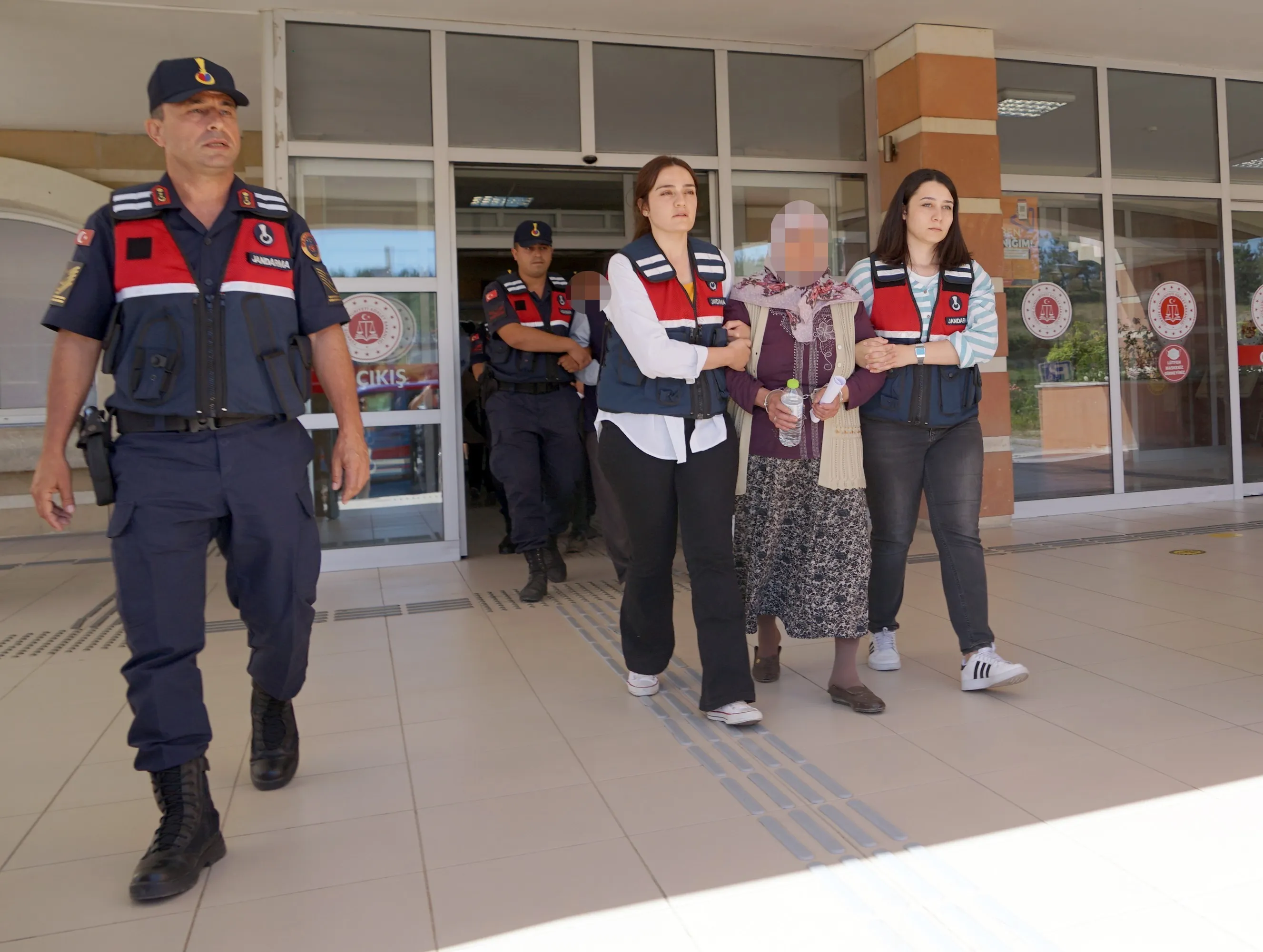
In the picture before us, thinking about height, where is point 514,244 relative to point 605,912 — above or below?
above

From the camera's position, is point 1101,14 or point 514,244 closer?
point 514,244

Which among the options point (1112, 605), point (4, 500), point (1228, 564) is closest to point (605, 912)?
point (1112, 605)

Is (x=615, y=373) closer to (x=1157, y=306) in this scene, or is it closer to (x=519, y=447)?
(x=519, y=447)

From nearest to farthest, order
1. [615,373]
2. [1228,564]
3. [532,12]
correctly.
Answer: [615,373] < [1228,564] < [532,12]

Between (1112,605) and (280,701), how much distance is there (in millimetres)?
3338

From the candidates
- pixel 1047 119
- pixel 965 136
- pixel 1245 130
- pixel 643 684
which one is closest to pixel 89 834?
pixel 643 684

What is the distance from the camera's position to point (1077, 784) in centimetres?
245

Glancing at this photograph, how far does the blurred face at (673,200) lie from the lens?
293 cm

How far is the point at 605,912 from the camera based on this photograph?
1.95 meters

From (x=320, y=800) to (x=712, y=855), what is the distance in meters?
1.02

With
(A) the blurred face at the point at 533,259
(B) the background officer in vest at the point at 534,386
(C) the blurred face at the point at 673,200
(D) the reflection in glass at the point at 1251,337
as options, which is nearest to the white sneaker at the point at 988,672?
(C) the blurred face at the point at 673,200

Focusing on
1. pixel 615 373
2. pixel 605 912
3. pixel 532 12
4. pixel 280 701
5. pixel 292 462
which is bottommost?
pixel 605 912

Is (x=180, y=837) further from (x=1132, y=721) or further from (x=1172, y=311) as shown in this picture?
(x=1172, y=311)

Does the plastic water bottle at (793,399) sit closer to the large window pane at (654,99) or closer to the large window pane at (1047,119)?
the large window pane at (654,99)
